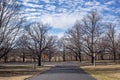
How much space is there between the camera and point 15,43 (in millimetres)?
43250

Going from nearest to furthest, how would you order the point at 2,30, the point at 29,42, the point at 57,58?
1. the point at 2,30
2. the point at 29,42
3. the point at 57,58

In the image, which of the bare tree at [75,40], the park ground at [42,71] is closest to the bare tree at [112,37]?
the bare tree at [75,40]

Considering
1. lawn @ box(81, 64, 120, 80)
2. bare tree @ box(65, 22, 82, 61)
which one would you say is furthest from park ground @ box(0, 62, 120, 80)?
bare tree @ box(65, 22, 82, 61)

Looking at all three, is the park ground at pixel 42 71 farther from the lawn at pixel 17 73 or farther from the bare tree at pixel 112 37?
the bare tree at pixel 112 37

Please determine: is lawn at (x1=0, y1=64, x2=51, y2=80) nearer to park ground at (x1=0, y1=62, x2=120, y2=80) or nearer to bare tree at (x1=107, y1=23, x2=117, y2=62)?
park ground at (x1=0, y1=62, x2=120, y2=80)

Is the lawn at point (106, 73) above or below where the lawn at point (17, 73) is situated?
above

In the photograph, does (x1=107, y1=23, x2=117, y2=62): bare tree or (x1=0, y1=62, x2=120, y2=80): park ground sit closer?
(x1=0, y1=62, x2=120, y2=80): park ground

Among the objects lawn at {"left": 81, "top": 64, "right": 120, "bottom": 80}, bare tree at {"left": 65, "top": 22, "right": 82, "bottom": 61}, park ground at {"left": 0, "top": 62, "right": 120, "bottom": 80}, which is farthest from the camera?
bare tree at {"left": 65, "top": 22, "right": 82, "bottom": 61}

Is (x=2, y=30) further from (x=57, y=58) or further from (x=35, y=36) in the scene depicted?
(x=57, y=58)

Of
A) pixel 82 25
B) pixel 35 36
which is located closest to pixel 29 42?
pixel 35 36

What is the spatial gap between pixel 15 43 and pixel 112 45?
193 ft

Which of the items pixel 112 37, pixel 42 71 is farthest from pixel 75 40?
pixel 42 71

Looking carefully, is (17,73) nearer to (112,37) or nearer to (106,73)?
(106,73)

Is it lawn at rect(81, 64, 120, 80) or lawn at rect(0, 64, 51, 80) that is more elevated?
lawn at rect(81, 64, 120, 80)
